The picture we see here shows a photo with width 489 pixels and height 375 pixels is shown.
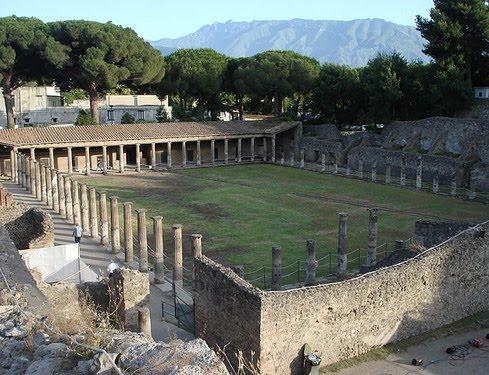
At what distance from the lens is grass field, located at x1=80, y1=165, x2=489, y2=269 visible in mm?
22438

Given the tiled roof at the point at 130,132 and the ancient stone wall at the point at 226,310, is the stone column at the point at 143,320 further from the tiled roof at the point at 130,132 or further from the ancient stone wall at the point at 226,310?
the tiled roof at the point at 130,132

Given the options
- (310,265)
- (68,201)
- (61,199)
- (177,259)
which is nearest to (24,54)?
(61,199)

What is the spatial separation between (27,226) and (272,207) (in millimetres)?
13176

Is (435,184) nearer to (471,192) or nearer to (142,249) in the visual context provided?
(471,192)

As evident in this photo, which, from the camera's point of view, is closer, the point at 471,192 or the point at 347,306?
the point at 347,306

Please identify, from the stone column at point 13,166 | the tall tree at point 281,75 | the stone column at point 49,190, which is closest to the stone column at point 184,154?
the tall tree at point 281,75

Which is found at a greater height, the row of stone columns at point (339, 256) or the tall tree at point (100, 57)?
the tall tree at point (100, 57)

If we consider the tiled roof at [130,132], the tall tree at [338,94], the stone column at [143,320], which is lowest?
the stone column at [143,320]

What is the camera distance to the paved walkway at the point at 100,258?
13772 mm

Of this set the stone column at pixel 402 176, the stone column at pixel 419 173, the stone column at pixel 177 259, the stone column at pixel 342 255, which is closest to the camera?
the stone column at pixel 177 259

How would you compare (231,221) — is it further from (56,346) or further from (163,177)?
(56,346)

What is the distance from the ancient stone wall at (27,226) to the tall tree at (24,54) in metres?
28.6

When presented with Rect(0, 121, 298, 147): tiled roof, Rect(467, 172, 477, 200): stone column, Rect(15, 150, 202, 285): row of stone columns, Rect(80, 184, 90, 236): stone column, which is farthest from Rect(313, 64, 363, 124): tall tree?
Rect(80, 184, 90, 236): stone column

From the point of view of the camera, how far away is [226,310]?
1130 centimetres
